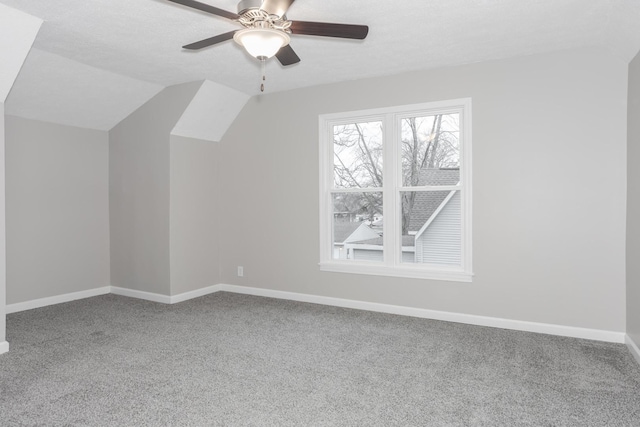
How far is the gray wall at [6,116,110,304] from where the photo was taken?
4652 millimetres

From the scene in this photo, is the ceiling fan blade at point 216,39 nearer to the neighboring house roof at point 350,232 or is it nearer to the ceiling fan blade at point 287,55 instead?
the ceiling fan blade at point 287,55

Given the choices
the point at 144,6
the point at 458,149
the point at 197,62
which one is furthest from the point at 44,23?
the point at 458,149

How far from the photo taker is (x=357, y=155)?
477 cm

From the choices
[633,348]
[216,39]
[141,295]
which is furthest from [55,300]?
[633,348]

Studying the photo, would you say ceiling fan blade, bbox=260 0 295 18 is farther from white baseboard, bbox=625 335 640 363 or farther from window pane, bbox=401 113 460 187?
white baseboard, bbox=625 335 640 363

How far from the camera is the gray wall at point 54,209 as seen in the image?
15.3ft

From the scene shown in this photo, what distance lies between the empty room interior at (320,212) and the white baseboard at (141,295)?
3 cm

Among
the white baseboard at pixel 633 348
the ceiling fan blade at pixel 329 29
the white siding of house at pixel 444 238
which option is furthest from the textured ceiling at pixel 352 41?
the white baseboard at pixel 633 348

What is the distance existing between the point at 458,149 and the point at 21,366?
3.99m

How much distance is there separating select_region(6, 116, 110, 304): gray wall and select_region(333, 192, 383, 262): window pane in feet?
9.75

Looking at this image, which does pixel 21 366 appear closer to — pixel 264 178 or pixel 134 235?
pixel 134 235

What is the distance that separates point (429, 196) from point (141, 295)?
3524 mm

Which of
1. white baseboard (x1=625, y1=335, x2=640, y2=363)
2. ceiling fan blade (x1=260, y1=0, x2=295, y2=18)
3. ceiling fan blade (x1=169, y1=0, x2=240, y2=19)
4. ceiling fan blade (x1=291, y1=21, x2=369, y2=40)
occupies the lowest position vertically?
white baseboard (x1=625, y1=335, x2=640, y2=363)

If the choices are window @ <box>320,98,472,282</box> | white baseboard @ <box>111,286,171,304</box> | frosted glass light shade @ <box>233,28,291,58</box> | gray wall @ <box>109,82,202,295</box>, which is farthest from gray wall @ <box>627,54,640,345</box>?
white baseboard @ <box>111,286,171,304</box>
